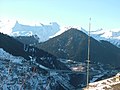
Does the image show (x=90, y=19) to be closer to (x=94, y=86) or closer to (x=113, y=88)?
(x=113, y=88)

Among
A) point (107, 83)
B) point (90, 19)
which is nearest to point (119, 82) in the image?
point (107, 83)

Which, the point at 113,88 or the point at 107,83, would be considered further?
the point at 107,83

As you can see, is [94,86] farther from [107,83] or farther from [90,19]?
[90,19]

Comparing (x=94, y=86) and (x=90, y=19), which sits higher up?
(x=90, y=19)

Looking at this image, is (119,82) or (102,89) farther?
(119,82)

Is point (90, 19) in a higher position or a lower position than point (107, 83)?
higher

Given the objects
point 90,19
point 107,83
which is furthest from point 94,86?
point 90,19

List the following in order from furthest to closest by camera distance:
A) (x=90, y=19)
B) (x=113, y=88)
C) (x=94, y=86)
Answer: (x=94, y=86) < (x=113, y=88) < (x=90, y=19)

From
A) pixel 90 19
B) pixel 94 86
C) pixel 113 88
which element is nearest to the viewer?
pixel 90 19

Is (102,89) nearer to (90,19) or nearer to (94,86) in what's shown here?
(94,86)
